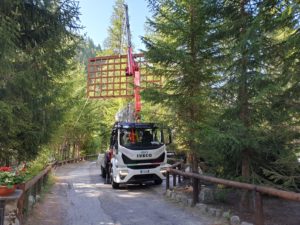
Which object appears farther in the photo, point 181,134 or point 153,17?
point 153,17

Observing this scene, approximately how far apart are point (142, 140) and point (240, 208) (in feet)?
18.5

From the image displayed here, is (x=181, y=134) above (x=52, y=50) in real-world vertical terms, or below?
below

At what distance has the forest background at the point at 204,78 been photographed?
6984 millimetres

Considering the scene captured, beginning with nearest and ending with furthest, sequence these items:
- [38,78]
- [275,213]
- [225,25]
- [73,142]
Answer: [275,213], [225,25], [38,78], [73,142]

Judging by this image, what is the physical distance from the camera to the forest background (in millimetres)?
6984

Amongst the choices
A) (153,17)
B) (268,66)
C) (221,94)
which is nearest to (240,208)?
(221,94)

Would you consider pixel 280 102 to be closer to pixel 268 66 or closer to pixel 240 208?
pixel 268 66

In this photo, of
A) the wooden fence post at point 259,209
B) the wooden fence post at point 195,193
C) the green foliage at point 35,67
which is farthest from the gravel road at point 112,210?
the green foliage at point 35,67

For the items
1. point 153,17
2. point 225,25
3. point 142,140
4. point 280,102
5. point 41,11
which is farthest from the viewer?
point 142,140

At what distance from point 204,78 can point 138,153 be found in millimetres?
3830

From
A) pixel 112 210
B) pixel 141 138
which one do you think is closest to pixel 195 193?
pixel 112 210

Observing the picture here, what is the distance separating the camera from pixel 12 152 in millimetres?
10250

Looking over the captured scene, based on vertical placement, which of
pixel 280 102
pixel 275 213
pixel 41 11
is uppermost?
pixel 41 11

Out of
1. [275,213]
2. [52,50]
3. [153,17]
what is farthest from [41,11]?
[275,213]
